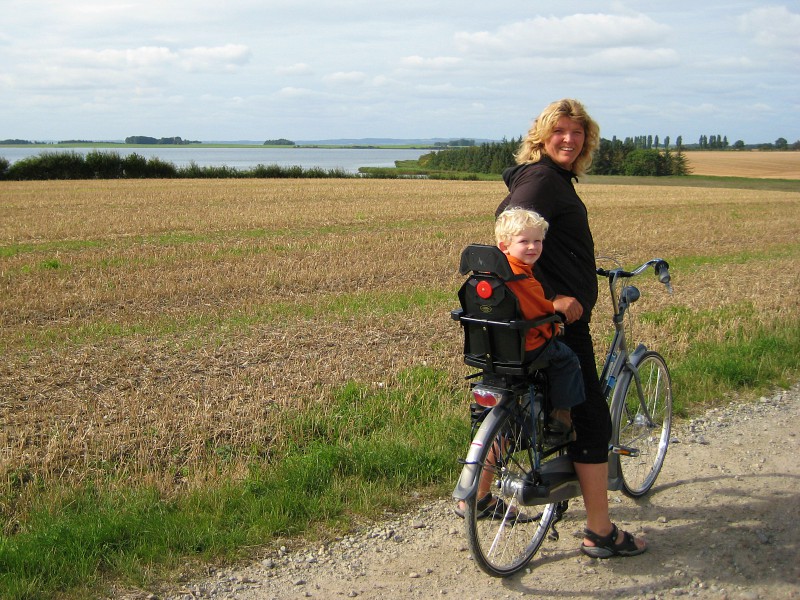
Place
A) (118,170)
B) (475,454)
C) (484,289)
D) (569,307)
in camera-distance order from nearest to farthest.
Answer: (484,289) → (475,454) → (569,307) → (118,170)

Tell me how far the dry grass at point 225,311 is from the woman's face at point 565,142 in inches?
116

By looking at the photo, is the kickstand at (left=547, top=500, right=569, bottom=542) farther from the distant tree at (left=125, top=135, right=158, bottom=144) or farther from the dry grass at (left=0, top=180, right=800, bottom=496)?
the distant tree at (left=125, top=135, right=158, bottom=144)

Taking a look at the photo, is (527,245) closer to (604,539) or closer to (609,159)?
(604,539)

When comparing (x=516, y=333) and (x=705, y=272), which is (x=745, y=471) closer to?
(x=516, y=333)

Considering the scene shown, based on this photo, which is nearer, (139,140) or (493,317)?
(493,317)

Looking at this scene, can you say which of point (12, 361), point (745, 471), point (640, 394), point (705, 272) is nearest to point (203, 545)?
point (640, 394)

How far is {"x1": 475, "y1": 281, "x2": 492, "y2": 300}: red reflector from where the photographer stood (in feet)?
11.5

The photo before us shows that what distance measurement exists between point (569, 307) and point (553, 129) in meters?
0.90

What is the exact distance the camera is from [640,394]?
4988 mm

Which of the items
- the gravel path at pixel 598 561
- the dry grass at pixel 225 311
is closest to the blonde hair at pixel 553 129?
the gravel path at pixel 598 561

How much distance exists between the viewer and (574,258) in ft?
13.0

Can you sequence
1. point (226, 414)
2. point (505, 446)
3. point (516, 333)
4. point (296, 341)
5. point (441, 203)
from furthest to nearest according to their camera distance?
point (441, 203) → point (296, 341) → point (226, 414) → point (505, 446) → point (516, 333)

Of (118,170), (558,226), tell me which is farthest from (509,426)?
(118,170)

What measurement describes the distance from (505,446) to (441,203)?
3148 cm
